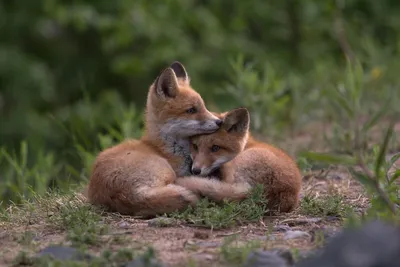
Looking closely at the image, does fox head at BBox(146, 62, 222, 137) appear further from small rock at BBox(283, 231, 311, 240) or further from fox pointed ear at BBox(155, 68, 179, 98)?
small rock at BBox(283, 231, 311, 240)

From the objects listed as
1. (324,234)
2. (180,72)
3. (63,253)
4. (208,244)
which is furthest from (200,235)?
(180,72)

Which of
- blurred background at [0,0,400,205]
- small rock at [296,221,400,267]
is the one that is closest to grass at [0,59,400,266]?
small rock at [296,221,400,267]

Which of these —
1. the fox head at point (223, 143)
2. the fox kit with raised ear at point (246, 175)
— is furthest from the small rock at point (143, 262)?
the fox head at point (223, 143)

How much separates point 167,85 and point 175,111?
26cm

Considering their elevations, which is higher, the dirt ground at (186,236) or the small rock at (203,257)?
the small rock at (203,257)

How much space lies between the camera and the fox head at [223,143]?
674cm

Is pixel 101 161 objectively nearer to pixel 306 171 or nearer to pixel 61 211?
pixel 61 211

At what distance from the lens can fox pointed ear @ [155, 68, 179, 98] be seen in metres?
7.18

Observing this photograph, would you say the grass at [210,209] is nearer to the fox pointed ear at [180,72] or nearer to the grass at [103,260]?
the grass at [103,260]

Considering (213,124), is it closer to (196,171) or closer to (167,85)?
(196,171)

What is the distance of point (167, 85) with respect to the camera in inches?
285

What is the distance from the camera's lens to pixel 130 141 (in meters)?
7.02

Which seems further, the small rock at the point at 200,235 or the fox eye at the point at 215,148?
the fox eye at the point at 215,148

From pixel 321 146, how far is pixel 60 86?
7.70 metres
